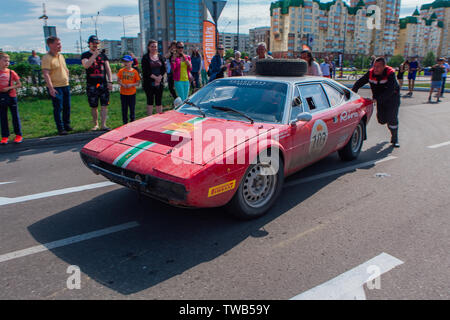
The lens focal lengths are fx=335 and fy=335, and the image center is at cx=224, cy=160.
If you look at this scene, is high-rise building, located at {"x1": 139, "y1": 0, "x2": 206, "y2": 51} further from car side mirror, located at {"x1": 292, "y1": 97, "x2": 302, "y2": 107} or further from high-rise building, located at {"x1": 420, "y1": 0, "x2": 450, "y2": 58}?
car side mirror, located at {"x1": 292, "y1": 97, "x2": 302, "y2": 107}

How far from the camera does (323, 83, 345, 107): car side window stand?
514 centimetres

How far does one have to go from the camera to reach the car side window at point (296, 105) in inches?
166

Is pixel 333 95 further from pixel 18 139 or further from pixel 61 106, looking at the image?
pixel 18 139

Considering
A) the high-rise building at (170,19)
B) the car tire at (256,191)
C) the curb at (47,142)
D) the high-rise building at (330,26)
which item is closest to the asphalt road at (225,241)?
the car tire at (256,191)

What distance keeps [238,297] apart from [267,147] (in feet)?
5.42

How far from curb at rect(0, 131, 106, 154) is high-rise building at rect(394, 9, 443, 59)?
122 m

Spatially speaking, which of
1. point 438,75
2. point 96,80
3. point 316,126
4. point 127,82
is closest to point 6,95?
point 96,80

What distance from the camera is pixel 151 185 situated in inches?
122

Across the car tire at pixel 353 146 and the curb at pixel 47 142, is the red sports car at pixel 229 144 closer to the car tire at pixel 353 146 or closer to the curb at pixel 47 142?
the car tire at pixel 353 146

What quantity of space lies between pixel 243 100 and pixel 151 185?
187 cm

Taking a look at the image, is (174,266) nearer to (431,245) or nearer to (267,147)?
(267,147)

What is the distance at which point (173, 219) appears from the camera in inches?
145

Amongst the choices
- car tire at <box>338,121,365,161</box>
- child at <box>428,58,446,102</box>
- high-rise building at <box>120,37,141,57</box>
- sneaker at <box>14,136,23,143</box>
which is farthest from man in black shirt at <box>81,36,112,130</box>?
high-rise building at <box>120,37,141,57</box>

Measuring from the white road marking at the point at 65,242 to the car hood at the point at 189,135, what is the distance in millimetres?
846
